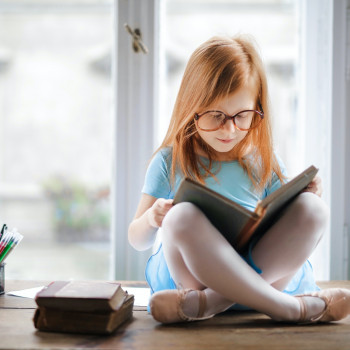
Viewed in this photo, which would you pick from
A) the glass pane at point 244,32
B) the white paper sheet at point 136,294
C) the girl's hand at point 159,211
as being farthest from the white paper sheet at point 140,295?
the glass pane at point 244,32

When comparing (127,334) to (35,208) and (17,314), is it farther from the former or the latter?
(35,208)

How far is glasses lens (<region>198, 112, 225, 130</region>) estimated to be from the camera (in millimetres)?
1180

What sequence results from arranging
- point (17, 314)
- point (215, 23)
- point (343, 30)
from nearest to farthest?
point (17, 314) → point (343, 30) → point (215, 23)

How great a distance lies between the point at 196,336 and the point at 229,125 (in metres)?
0.48

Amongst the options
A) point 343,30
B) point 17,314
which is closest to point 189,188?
point 17,314

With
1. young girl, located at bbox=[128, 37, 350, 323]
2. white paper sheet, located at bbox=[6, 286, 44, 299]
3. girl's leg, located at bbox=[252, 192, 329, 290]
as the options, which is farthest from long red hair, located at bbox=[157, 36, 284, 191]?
white paper sheet, located at bbox=[6, 286, 44, 299]

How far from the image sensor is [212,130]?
3.85 ft

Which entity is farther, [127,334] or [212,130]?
[212,130]

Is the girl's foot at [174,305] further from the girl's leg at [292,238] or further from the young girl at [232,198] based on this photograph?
the girl's leg at [292,238]

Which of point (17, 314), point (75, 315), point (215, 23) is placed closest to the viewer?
point (75, 315)

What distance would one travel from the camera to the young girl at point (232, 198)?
99cm

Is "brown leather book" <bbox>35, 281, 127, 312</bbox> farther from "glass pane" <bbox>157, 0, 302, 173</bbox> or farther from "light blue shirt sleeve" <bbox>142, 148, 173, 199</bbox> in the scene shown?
"glass pane" <bbox>157, 0, 302, 173</bbox>

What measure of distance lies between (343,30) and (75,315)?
129 centimetres

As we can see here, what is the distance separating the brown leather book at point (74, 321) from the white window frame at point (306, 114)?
760 mm
